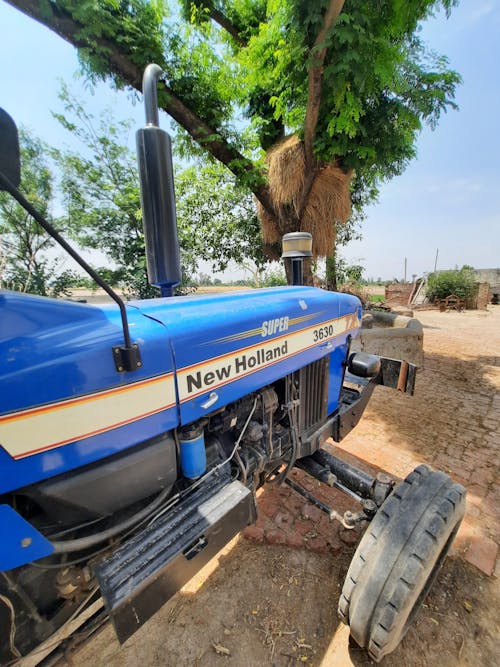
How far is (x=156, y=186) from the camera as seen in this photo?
3.78 feet

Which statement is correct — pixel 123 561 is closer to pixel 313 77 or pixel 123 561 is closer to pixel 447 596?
pixel 447 596

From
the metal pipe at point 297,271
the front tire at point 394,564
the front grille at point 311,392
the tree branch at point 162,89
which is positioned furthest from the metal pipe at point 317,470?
the tree branch at point 162,89

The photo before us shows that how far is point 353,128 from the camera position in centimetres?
400

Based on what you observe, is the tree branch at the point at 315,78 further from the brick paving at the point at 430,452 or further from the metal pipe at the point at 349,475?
the metal pipe at the point at 349,475

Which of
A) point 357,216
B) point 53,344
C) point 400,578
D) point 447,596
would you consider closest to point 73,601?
point 53,344

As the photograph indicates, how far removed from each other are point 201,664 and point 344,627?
73 centimetres

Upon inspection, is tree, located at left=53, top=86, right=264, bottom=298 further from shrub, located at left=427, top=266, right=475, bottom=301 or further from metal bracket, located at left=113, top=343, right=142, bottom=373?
shrub, located at left=427, top=266, right=475, bottom=301

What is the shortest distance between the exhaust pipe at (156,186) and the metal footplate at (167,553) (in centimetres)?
96

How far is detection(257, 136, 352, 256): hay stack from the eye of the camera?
16.3 feet

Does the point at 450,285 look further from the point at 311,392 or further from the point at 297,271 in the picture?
the point at 311,392

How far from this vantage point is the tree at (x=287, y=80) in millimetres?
3455

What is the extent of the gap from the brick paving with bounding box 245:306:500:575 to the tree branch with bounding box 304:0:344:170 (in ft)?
13.2

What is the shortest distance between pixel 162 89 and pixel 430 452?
6.19 metres

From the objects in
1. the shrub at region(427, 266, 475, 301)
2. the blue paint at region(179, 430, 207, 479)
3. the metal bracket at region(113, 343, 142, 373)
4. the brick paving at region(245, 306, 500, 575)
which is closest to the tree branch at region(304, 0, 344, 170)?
the brick paving at region(245, 306, 500, 575)
